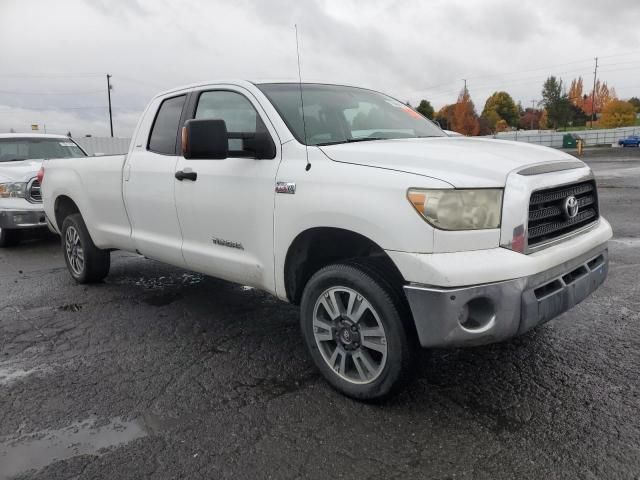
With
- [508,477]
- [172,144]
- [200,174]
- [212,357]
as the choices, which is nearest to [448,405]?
[508,477]

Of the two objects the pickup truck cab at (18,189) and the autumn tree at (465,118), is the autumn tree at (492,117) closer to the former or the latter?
the autumn tree at (465,118)

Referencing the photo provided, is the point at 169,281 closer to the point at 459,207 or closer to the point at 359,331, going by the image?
the point at 359,331

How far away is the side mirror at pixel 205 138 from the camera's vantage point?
3309 mm

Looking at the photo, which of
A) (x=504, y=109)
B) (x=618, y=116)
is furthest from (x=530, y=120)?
(x=618, y=116)

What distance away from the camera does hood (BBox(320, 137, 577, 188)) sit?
269 cm

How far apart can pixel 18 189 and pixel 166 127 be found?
184 inches

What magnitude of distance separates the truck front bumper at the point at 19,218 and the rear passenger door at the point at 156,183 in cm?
397

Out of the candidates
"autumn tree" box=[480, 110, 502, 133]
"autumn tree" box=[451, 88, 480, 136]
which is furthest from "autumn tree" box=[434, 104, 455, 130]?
"autumn tree" box=[480, 110, 502, 133]

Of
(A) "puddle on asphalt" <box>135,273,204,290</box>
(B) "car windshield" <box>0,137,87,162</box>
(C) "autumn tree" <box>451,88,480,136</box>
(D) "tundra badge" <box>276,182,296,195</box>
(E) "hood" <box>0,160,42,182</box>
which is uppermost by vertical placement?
(C) "autumn tree" <box>451,88,480,136</box>

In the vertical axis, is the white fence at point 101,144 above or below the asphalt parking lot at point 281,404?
above

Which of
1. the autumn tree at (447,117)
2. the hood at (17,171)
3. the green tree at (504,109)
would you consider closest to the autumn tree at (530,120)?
the green tree at (504,109)

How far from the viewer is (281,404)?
10.1 ft

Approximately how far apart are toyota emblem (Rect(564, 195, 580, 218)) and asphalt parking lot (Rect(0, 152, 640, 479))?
100cm

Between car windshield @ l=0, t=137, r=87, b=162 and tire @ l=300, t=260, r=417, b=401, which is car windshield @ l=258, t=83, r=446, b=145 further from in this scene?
car windshield @ l=0, t=137, r=87, b=162
